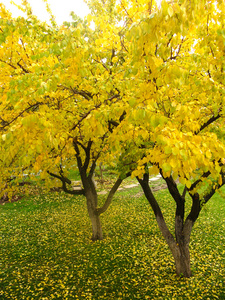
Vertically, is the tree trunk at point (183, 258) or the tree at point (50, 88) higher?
the tree at point (50, 88)

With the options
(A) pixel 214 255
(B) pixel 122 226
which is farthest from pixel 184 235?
(B) pixel 122 226

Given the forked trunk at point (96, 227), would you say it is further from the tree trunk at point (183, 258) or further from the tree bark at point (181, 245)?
the tree trunk at point (183, 258)

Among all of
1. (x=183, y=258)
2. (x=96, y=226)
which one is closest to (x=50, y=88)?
(x=183, y=258)

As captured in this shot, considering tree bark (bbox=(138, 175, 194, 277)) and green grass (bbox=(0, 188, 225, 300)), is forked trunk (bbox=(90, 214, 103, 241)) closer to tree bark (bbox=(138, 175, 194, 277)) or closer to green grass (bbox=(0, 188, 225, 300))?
green grass (bbox=(0, 188, 225, 300))

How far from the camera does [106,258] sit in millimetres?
7473

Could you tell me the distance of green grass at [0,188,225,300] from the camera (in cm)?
575

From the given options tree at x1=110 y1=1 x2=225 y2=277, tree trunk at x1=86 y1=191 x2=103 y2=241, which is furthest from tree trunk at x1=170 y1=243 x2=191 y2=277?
tree trunk at x1=86 y1=191 x2=103 y2=241

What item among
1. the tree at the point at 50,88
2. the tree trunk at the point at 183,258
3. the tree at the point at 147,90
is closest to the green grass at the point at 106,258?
the tree trunk at the point at 183,258

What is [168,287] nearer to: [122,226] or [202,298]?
[202,298]

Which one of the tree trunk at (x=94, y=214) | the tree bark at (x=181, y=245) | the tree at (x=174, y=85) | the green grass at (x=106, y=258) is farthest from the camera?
the tree trunk at (x=94, y=214)

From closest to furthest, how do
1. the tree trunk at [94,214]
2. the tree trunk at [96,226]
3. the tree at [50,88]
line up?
1. the tree at [50,88]
2. the tree trunk at [94,214]
3. the tree trunk at [96,226]

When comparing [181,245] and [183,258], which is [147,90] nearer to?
[181,245]

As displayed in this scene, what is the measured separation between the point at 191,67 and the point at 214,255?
6.99m

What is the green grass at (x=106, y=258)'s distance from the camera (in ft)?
18.9
